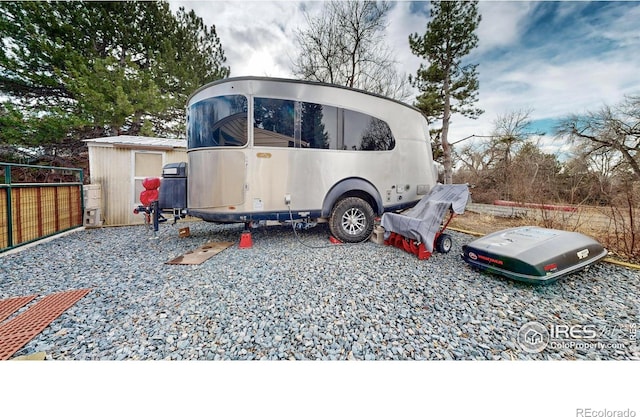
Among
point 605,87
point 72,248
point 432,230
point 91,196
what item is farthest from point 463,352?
point 91,196

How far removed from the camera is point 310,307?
224 cm

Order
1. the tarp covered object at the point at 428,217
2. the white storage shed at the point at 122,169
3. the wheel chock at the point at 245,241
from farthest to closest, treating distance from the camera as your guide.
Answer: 1. the white storage shed at the point at 122,169
2. the wheel chock at the point at 245,241
3. the tarp covered object at the point at 428,217

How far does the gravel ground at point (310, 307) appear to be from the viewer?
67.4 inches

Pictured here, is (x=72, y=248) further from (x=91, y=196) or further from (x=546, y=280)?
(x=546, y=280)

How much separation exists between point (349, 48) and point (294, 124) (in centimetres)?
1047

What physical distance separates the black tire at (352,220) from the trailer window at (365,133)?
1018 mm

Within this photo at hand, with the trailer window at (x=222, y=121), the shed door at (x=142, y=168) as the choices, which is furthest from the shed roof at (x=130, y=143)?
the trailer window at (x=222, y=121)

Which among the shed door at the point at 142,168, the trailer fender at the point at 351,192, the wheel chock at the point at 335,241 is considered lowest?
the wheel chock at the point at 335,241

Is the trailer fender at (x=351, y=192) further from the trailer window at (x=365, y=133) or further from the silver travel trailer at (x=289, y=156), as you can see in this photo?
the trailer window at (x=365, y=133)

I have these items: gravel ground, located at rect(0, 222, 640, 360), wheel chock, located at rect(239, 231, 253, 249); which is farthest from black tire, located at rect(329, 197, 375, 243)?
wheel chock, located at rect(239, 231, 253, 249)

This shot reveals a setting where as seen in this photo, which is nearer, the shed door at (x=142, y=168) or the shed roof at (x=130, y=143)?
the shed roof at (x=130, y=143)

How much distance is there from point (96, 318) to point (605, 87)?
7385 mm

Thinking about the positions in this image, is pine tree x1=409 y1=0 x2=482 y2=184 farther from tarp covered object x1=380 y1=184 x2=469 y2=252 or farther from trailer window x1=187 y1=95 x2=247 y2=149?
trailer window x1=187 y1=95 x2=247 y2=149

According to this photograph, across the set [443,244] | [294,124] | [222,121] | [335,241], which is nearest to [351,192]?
[335,241]
